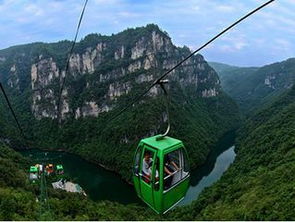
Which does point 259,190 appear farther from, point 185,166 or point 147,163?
point 147,163

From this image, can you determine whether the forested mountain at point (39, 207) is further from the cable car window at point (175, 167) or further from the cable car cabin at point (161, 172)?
the cable car window at point (175, 167)

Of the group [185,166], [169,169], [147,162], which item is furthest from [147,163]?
[185,166]

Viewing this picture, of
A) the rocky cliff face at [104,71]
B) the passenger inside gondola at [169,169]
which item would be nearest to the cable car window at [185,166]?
the passenger inside gondola at [169,169]

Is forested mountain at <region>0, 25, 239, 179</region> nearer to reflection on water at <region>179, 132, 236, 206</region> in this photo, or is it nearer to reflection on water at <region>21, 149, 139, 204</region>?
reflection on water at <region>179, 132, 236, 206</region>

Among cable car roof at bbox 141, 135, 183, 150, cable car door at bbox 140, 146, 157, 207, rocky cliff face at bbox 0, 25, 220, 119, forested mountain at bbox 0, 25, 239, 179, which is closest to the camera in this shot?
cable car roof at bbox 141, 135, 183, 150

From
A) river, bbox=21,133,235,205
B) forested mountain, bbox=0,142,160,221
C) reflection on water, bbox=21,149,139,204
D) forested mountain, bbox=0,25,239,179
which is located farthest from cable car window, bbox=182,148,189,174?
forested mountain, bbox=0,25,239,179

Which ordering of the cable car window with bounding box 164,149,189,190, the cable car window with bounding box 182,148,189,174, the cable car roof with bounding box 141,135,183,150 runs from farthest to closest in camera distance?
the cable car window with bounding box 182,148,189,174, the cable car window with bounding box 164,149,189,190, the cable car roof with bounding box 141,135,183,150

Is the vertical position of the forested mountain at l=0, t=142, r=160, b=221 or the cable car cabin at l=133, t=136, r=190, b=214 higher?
the cable car cabin at l=133, t=136, r=190, b=214
